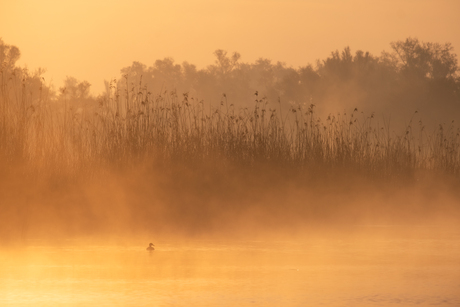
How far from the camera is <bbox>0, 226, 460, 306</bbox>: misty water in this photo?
13.7 feet

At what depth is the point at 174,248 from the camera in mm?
6500

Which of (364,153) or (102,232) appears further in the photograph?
(364,153)

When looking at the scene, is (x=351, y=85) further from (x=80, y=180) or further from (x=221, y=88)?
(x=80, y=180)

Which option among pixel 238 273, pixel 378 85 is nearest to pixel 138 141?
pixel 238 273

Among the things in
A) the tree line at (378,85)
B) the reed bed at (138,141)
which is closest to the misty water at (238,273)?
the reed bed at (138,141)

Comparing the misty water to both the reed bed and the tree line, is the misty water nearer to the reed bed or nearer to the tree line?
the reed bed

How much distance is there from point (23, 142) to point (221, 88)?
65.2 meters

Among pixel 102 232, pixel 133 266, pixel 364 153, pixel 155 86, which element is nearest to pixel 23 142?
pixel 102 232

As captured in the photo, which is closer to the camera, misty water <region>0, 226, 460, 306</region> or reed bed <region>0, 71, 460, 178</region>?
misty water <region>0, 226, 460, 306</region>

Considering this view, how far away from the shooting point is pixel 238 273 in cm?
509

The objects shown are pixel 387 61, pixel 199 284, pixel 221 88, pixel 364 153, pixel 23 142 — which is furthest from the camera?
pixel 221 88

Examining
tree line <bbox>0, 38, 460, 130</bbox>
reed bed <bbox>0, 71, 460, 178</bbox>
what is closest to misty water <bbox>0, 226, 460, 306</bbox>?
reed bed <bbox>0, 71, 460, 178</bbox>

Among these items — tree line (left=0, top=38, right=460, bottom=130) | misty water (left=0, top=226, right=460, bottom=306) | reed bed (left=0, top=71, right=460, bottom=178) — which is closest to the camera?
misty water (left=0, top=226, right=460, bottom=306)

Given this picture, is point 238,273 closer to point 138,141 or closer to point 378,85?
point 138,141
